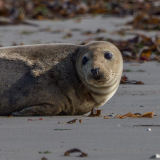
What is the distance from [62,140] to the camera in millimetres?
2906

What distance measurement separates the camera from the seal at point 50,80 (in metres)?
4.01

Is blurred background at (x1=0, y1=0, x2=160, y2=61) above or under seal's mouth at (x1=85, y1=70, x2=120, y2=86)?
above

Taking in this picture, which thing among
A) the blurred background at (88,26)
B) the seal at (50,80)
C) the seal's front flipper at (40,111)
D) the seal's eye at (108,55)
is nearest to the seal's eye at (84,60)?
the seal at (50,80)

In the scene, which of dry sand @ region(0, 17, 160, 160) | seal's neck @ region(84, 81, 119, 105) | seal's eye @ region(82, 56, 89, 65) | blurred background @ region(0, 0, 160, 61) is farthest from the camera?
blurred background @ region(0, 0, 160, 61)

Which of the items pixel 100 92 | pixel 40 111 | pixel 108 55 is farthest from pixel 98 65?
pixel 40 111

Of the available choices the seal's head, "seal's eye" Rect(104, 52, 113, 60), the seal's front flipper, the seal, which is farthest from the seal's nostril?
the seal's front flipper

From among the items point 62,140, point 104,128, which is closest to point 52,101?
point 104,128

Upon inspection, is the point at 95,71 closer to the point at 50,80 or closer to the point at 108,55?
the point at 108,55

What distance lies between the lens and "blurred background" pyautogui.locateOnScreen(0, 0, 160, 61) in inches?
328

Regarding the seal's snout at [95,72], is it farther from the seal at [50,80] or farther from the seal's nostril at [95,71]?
the seal at [50,80]

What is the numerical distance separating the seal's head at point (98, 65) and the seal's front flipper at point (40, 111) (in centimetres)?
39

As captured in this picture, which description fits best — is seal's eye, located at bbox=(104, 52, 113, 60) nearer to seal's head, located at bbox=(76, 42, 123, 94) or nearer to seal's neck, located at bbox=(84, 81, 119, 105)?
seal's head, located at bbox=(76, 42, 123, 94)

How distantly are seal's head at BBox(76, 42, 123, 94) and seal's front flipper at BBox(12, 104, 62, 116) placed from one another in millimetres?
385

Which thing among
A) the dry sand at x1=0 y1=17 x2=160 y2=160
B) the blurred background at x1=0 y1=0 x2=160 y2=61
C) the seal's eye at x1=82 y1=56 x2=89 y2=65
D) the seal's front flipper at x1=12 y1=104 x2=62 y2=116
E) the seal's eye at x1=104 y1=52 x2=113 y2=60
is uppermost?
the blurred background at x1=0 y1=0 x2=160 y2=61
